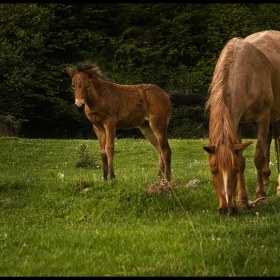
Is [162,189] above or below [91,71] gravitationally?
below

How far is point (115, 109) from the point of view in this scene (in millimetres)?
11250

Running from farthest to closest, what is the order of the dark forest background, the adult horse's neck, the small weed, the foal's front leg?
1. the dark forest background
2. the small weed
3. the foal's front leg
4. the adult horse's neck

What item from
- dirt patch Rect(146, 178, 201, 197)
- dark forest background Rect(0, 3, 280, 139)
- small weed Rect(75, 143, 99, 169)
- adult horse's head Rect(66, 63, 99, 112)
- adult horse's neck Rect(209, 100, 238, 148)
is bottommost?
dark forest background Rect(0, 3, 280, 139)

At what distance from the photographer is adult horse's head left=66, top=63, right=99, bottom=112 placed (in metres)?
10.5

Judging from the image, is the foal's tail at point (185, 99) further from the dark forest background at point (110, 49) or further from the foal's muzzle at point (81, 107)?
the dark forest background at point (110, 49)

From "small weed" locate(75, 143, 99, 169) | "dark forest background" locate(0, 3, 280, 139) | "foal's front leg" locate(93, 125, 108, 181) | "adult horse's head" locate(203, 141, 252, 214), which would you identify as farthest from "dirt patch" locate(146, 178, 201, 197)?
"dark forest background" locate(0, 3, 280, 139)

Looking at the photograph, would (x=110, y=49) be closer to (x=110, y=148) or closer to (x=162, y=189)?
(x=110, y=148)

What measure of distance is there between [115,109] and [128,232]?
206 inches

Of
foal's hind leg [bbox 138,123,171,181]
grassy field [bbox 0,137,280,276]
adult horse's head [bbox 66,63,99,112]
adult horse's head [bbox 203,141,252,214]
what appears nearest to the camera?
grassy field [bbox 0,137,280,276]

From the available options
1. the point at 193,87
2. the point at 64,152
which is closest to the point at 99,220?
the point at 64,152

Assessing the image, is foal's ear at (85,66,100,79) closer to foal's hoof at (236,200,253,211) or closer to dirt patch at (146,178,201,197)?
dirt patch at (146,178,201,197)

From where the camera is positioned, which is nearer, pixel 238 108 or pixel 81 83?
pixel 238 108

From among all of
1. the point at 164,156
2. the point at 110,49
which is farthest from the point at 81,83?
the point at 110,49

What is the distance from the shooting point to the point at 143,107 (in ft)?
38.1
